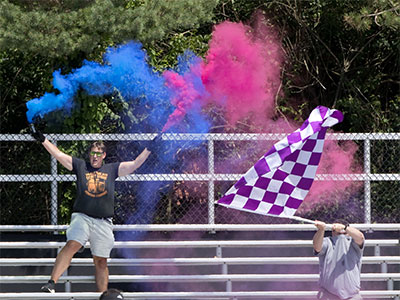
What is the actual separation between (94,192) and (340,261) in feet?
7.54

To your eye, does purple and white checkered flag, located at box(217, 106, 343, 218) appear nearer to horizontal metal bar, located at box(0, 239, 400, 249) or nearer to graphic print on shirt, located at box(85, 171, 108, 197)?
horizontal metal bar, located at box(0, 239, 400, 249)

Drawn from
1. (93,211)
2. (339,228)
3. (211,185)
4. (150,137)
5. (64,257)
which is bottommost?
(64,257)

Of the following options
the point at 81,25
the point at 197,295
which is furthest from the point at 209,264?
the point at 81,25

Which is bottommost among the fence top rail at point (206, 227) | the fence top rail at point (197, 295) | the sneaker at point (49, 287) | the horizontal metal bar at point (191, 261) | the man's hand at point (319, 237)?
the fence top rail at point (197, 295)

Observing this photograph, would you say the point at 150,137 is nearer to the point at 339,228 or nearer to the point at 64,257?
the point at 64,257

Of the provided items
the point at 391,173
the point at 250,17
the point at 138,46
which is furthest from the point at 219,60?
the point at 250,17

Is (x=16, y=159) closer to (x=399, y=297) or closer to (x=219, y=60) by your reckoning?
(x=219, y=60)

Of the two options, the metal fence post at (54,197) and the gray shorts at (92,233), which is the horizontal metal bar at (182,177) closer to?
the metal fence post at (54,197)

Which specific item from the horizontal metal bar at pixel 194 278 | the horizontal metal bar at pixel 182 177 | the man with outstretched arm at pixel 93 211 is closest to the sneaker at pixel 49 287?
the man with outstretched arm at pixel 93 211

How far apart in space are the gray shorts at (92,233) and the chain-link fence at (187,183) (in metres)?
0.96

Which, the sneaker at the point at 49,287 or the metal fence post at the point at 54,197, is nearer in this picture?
the sneaker at the point at 49,287

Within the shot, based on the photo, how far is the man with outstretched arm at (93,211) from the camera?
20.1 ft

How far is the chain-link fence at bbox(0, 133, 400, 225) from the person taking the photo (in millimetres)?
7156

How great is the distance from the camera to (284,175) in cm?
583
